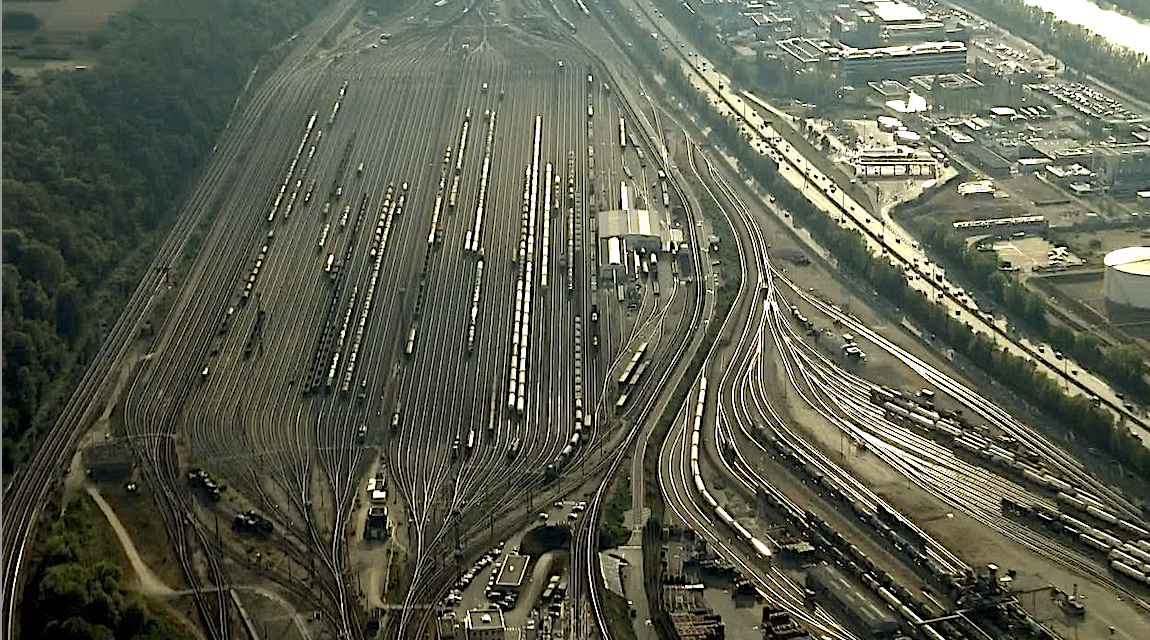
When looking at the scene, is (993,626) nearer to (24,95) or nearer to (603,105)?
(24,95)

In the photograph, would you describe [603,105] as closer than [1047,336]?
No

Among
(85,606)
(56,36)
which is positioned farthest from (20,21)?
(85,606)

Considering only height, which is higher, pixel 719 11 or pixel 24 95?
pixel 24 95

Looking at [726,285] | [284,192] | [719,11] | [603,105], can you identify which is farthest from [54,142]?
[719,11]

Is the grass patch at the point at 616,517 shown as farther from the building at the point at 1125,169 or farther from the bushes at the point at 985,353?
the building at the point at 1125,169

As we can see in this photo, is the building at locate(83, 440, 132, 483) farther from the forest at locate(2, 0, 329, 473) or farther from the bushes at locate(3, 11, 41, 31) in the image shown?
the bushes at locate(3, 11, 41, 31)

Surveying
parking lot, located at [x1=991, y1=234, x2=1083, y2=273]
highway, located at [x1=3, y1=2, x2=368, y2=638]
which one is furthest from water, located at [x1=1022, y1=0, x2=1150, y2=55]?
highway, located at [x1=3, y1=2, x2=368, y2=638]
